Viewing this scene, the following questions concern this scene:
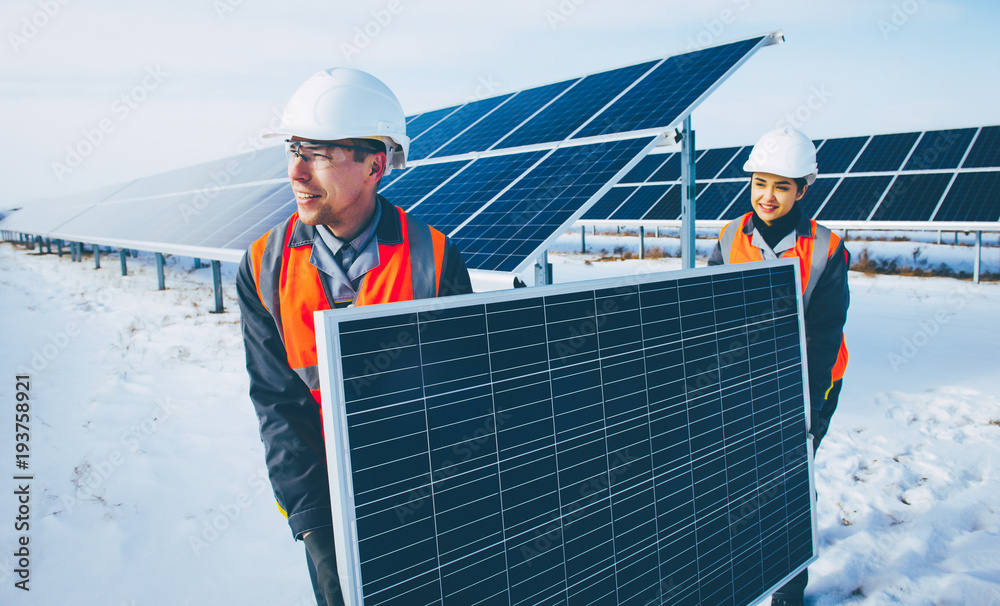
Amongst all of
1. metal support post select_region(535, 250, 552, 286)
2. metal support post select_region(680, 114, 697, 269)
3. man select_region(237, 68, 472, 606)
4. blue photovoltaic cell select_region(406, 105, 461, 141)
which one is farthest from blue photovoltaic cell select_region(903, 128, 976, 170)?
man select_region(237, 68, 472, 606)

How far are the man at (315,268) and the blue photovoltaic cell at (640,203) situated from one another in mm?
15647

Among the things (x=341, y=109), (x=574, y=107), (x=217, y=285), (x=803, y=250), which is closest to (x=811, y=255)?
(x=803, y=250)

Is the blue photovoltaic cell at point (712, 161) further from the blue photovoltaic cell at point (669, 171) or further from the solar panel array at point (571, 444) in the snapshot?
the solar panel array at point (571, 444)

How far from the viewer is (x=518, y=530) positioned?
1761mm

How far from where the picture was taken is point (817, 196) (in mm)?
14203

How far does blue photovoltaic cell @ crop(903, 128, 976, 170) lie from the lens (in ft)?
43.2

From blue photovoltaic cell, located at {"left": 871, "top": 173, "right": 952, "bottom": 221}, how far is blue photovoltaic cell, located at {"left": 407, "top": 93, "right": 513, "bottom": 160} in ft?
28.9

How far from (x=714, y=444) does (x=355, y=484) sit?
1630 millimetres

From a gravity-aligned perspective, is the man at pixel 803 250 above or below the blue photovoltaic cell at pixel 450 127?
below

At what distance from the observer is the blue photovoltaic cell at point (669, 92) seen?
6.40 meters

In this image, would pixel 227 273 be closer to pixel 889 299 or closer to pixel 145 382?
pixel 145 382

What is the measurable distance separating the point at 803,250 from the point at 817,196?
42.0 feet

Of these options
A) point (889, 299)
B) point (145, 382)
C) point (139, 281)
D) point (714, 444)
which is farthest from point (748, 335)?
point (139, 281)

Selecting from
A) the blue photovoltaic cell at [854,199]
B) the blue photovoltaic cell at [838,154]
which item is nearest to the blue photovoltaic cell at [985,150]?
the blue photovoltaic cell at [854,199]
